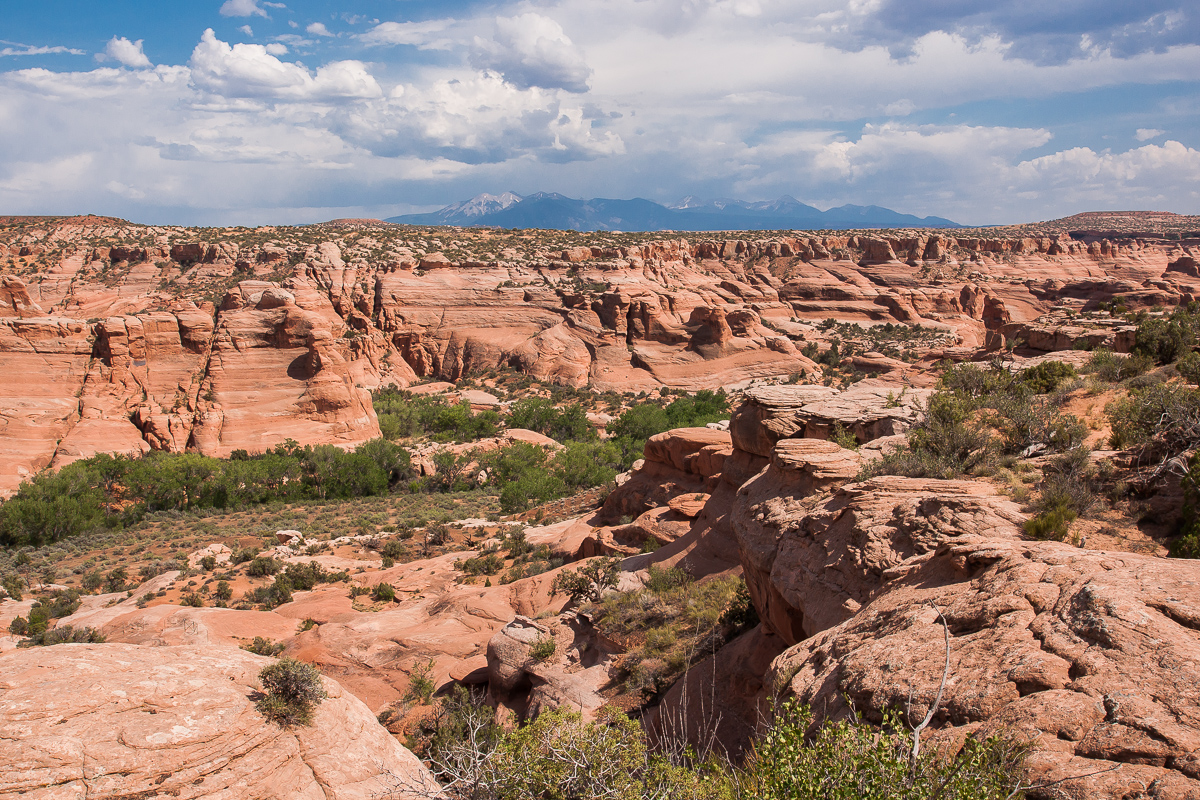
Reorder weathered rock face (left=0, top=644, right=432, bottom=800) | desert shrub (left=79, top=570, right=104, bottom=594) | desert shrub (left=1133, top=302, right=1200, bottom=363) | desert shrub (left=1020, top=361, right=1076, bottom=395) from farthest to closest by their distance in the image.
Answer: desert shrub (left=79, top=570, right=104, bottom=594) → desert shrub (left=1133, top=302, right=1200, bottom=363) → desert shrub (left=1020, top=361, right=1076, bottom=395) → weathered rock face (left=0, top=644, right=432, bottom=800)

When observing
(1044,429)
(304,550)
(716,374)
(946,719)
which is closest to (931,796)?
(946,719)

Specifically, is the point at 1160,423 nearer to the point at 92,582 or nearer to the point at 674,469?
Answer: the point at 674,469

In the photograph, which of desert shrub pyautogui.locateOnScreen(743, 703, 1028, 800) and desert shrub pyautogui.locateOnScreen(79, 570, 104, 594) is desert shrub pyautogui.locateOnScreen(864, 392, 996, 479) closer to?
desert shrub pyautogui.locateOnScreen(743, 703, 1028, 800)

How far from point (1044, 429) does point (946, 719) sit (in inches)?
366

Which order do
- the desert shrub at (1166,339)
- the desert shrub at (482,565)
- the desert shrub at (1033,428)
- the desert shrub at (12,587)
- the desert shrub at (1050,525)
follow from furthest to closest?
the desert shrub at (482,565)
the desert shrub at (12,587)
the desert shrub at (1166,339)
the desert shrub at (1033,428)
the desert shrub at (1050,525)

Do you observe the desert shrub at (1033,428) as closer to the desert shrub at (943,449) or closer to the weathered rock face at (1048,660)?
the desert shrub at (943,449)

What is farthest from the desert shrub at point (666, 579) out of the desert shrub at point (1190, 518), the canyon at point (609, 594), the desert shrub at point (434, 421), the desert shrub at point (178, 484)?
the desert shrub at point (434, 421)

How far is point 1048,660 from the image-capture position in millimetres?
4707

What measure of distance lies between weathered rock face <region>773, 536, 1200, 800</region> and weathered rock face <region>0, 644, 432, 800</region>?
17.0ft

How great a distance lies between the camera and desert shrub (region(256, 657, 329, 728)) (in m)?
7.34

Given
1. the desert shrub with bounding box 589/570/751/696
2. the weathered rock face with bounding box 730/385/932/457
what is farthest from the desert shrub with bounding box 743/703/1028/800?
the weathered rock face with bounding box 730/385/932/457

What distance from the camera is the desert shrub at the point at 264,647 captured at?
14166 mm

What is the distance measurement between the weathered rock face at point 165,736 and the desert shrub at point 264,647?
689 cm

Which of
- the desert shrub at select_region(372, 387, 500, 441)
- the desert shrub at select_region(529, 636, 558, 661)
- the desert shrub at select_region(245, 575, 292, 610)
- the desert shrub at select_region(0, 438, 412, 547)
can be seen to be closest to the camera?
the desert shrub at select_region(529, 636, 558, 661)
